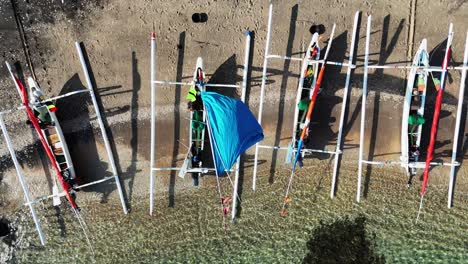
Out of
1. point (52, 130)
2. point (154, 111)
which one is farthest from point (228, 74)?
point (52, 130)

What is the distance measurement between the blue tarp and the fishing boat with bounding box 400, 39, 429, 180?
11.9 feet

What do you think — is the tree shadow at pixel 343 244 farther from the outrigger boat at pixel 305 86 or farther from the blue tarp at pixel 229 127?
the blue tarp at pixel 229 127

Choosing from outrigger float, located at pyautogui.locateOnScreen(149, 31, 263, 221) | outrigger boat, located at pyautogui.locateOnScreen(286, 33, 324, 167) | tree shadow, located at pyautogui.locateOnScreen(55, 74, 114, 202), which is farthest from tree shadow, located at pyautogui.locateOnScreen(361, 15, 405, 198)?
tree shadow, located at pyautogui.locateOnScreen(55, 74, 114, 202)

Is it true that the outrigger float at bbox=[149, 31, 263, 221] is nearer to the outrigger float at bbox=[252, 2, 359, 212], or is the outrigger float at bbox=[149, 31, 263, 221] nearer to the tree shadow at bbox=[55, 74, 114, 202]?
the outrigger float at bbox=[252, 2, 359, 212]

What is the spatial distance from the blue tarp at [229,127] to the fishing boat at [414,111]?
3626mm

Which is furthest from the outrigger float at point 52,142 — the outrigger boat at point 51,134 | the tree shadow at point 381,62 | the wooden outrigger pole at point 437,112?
the wooden outrigger pole at point 437,112

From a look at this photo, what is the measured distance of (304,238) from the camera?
29.8 ft

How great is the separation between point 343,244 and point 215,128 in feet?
14.5

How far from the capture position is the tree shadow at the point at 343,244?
9000 millimetres

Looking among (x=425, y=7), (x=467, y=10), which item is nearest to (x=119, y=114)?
(x=425, y=7)

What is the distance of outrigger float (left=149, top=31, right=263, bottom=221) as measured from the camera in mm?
7555

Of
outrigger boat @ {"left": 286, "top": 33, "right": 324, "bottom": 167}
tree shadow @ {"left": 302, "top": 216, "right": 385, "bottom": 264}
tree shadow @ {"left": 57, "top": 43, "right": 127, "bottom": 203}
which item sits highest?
outrigger boat @ {"left": 286, "top": 33, "right": 324, "bottom": 167}

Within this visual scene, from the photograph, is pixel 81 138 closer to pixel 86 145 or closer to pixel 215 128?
pixel 86 145

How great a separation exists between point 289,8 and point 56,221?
7.60 metres
